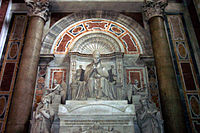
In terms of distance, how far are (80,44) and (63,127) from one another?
429cm

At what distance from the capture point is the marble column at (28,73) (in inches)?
254

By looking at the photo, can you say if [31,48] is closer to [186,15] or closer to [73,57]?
[73,57]

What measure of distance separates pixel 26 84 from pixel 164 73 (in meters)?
5.01

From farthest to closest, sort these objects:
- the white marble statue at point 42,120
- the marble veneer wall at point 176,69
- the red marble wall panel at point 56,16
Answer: the red marble wall panel at point 56,16 → the marble veneer wall at point 176,69 → the white marble statue at point 42,120

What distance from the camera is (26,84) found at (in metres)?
6.99

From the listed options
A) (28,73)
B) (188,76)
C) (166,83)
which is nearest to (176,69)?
(188,76)

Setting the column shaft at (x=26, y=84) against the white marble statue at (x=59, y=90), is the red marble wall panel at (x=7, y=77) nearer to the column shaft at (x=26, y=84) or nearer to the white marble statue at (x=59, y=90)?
the column shaft at (x=26, y=84)

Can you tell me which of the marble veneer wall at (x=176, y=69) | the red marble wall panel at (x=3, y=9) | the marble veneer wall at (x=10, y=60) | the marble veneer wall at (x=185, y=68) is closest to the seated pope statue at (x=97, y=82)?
the marble veneer wall at (x=176, y=69)

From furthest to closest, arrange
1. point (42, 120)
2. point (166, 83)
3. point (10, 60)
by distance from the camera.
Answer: point (10, 60), point (166, 83), point (42, 120)

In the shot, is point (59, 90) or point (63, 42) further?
point (63, 42)

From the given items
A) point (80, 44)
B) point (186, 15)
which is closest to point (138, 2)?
point (186, 15)

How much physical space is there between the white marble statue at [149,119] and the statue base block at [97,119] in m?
0.43

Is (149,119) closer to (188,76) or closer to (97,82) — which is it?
(97,82)

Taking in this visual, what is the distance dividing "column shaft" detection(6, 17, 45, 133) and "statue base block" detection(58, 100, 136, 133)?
57.7 inches
